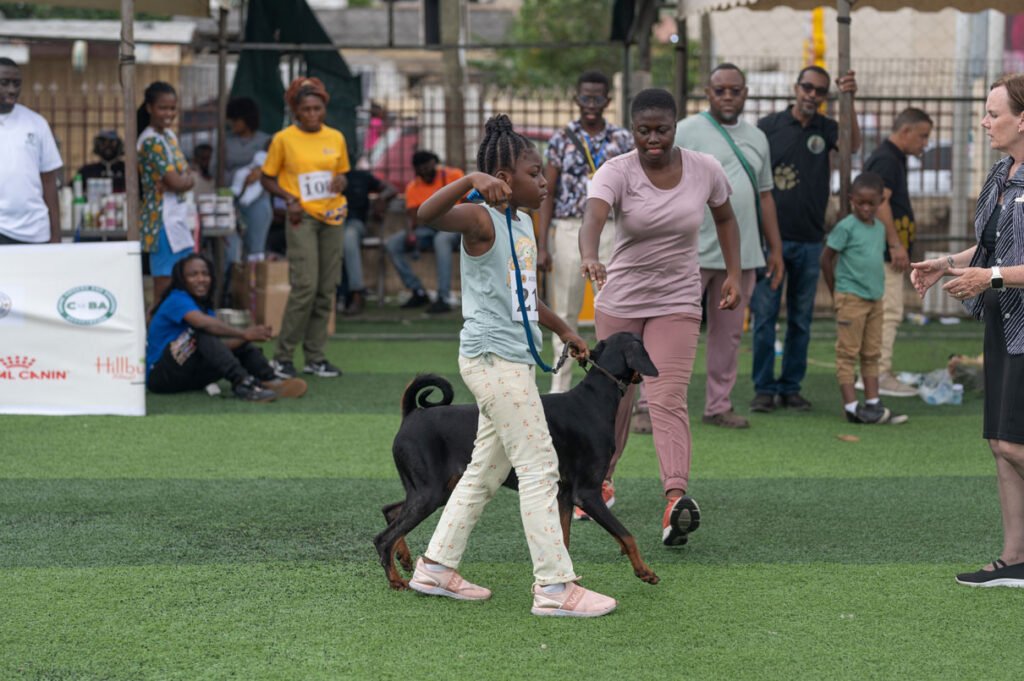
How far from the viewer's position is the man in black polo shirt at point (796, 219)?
9836mm

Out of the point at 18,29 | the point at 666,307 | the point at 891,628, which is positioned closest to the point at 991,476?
the point at 666,307

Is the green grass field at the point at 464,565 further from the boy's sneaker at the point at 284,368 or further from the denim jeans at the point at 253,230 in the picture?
the denim jeans at the point at 253,230

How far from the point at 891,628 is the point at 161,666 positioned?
8.04ft

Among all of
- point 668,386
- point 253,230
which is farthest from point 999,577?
point 253,230

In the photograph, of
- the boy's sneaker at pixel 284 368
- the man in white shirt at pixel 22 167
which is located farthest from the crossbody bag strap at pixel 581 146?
the man in white shirt at pixel 22 167

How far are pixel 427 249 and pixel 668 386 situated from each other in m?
10.3

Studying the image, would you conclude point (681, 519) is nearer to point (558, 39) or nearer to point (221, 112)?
point (221, 112)

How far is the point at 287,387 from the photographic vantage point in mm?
10406

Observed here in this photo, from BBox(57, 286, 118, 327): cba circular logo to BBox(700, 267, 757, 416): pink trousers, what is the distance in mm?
3804

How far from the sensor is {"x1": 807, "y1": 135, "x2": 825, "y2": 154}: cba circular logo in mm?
9867

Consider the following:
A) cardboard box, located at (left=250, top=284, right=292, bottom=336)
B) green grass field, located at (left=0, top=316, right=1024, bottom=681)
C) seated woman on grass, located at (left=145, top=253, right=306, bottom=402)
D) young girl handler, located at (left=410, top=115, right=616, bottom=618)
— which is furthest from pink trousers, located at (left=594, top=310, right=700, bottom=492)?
cardboard box, located at (left=250, top=284, right=292, bottom=336)

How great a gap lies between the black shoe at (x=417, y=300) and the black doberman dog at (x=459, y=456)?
1075cm

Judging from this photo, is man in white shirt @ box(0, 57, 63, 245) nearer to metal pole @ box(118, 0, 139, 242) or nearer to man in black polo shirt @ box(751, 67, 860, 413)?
metal pole @ box(118, 0, 139, 242)

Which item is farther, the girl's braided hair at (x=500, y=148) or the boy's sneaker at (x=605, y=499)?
the boy's sneaker at (x=605, y=499)
